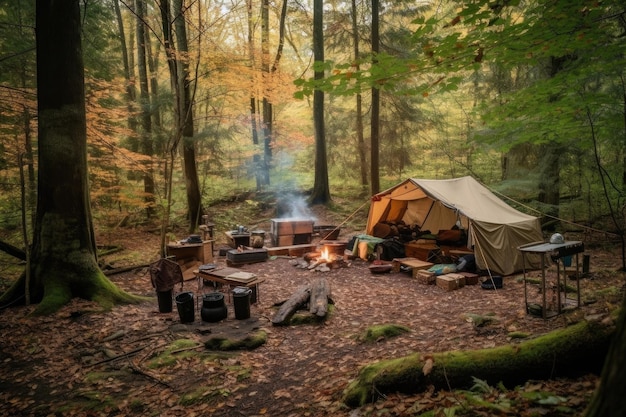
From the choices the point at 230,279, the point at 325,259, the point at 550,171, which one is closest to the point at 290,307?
the point at 230,279

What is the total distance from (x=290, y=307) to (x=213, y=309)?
51.0 inches

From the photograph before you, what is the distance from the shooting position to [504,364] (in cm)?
262

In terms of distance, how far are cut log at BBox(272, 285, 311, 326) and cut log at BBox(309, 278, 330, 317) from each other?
0.43ft

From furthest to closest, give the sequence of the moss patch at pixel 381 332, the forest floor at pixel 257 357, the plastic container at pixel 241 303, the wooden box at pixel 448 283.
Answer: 1. the wooden box at pixel 448 283
2. the plastic container at pixel 241 303
3. the moss patch at pixel 381 332
4. the forest floor at pixel 257 357

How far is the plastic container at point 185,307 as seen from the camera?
5.38 m

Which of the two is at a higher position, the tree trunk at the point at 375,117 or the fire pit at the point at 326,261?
the tree trunk at the point at 375,117

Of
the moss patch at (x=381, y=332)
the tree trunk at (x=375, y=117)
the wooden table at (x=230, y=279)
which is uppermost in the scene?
the tree trunk at (x=375, y=117)

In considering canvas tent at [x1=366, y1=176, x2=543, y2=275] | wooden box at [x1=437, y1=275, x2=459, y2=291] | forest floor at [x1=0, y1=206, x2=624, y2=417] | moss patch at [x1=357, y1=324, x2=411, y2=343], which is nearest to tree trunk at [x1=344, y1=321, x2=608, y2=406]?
forest floor at [x1=0, y1=206, x2=624, y2=417]

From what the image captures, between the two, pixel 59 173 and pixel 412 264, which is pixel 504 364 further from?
pixel 59 173

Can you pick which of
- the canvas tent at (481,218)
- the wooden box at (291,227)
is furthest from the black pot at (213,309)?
the canvas tent at (481,218)

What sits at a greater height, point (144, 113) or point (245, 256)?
point (144, 113)

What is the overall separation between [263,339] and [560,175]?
34.1 ft

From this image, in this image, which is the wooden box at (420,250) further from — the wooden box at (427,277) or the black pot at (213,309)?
the black pot at (213,309)

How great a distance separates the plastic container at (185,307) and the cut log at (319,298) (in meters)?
2.01
